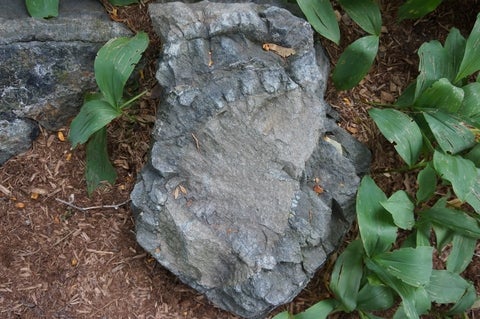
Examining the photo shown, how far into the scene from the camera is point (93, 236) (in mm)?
2125

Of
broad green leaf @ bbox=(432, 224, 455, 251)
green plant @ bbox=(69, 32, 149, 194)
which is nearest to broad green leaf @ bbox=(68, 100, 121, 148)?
green plant @ bbox=(69, 32, 149, 194)

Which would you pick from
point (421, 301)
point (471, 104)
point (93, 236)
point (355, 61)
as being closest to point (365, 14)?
point (355, 61)

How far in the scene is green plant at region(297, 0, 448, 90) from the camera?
7.07 feet

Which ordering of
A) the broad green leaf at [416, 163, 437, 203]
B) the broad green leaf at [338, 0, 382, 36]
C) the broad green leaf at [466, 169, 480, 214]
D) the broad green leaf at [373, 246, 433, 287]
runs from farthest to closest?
the broad green leaf at [338, 0, 382, 36], the broad green leaf at [416, 163, 437, 203], the broad green leaf at [466, 169, 480, 214], the broad green leaf at [373, 246, 433, 287]

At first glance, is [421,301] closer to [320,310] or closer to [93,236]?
[320,310]

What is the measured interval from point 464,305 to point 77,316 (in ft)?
5.02

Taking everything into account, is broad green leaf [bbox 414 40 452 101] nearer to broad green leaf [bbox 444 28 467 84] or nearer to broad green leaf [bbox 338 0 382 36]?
broad green leaf [bbox 444 28 467 84]

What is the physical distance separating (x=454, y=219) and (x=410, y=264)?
0.34m

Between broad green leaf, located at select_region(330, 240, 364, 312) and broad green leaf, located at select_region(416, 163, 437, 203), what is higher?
broad green leaf, located at select_region(416, 163, 437, 203)

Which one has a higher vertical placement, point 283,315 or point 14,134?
point 14,134

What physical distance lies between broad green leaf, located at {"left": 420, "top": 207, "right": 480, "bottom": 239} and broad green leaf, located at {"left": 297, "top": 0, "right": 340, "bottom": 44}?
2.61 feet

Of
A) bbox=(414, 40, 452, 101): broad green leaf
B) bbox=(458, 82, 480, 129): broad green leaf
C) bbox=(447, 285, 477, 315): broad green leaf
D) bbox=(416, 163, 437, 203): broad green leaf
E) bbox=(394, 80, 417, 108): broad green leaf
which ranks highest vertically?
bbox=(414, 40, 452, 101): broad green leaf

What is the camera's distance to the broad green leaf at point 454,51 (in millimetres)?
2271

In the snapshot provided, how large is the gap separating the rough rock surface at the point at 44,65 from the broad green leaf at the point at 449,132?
1.29m
